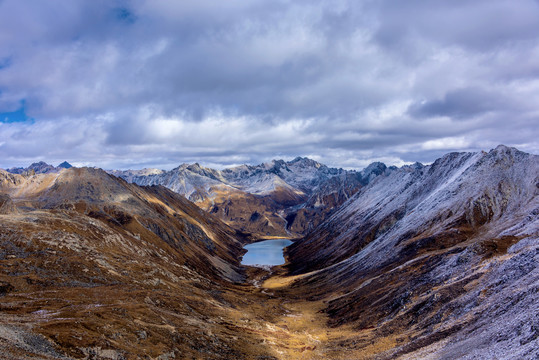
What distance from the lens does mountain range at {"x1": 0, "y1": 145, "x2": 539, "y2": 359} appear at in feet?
138

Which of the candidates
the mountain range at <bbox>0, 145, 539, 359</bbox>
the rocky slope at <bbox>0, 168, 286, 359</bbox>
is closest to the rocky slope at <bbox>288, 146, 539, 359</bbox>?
the mountain range at <bbox>0, 145, 539, 359</bbox>

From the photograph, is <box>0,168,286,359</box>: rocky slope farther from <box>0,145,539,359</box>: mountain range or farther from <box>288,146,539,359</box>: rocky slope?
<box>288,146,539,359</box>: rocky slope

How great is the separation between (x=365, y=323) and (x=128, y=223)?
319 feet

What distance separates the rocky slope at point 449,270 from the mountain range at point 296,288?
0.34 metres

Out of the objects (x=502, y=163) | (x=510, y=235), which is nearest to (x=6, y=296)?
(x=510, y=235)

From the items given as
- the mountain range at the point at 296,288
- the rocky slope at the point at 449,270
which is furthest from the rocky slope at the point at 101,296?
the rocky slope at the point at 449,270

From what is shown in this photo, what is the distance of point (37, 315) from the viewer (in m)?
45.0

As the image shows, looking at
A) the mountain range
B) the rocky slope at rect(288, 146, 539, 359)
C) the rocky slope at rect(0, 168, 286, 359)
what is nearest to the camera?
the rocky slope at rect(0, 168, 286, 359)

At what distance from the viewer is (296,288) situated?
127m

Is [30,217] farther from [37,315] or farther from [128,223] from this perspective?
[37,315]

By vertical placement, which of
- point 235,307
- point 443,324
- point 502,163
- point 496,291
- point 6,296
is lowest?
point 235,307

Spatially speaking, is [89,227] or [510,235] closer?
[510,235]

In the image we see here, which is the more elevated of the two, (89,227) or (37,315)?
(89,227)

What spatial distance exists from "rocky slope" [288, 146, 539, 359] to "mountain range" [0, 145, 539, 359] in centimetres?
34
